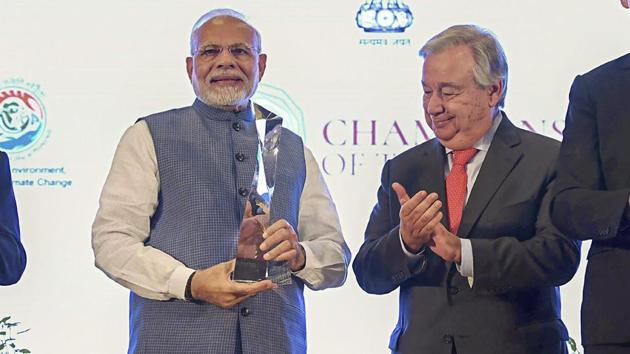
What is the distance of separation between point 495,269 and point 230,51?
2.67 feet

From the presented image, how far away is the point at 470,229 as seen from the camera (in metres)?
2.51

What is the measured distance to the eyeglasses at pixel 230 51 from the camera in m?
2.68

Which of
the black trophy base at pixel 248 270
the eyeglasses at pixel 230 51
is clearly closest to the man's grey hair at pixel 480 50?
the eyeglasses at pixel 230 51

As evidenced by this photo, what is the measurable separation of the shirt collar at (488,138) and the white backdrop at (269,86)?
0.76 metres

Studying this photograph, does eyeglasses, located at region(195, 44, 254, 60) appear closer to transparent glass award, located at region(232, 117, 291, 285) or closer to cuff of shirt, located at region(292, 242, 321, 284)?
transparent glass award, located at region(232, 117, 291, 285)

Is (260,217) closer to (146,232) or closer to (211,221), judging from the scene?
(211,221)

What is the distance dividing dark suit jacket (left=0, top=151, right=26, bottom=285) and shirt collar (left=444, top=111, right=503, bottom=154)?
1.02 meters

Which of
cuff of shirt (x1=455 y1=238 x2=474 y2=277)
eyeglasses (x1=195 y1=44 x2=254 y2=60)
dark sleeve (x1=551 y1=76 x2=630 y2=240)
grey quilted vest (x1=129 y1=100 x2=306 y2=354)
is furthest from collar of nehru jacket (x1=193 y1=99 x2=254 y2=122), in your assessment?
dark sleeve (x1=551 y1=76 x2=630 y2=240)

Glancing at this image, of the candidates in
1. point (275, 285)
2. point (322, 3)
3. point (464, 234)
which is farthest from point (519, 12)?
point (275, 285)

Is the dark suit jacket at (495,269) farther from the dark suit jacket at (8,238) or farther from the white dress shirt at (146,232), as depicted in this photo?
the dark suit jacket at (8,238)

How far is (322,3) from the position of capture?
347cm

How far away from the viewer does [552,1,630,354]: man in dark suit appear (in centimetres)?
215

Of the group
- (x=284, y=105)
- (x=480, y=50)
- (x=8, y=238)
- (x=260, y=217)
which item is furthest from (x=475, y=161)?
(x=8, y=238)

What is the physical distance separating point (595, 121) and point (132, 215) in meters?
1.03
